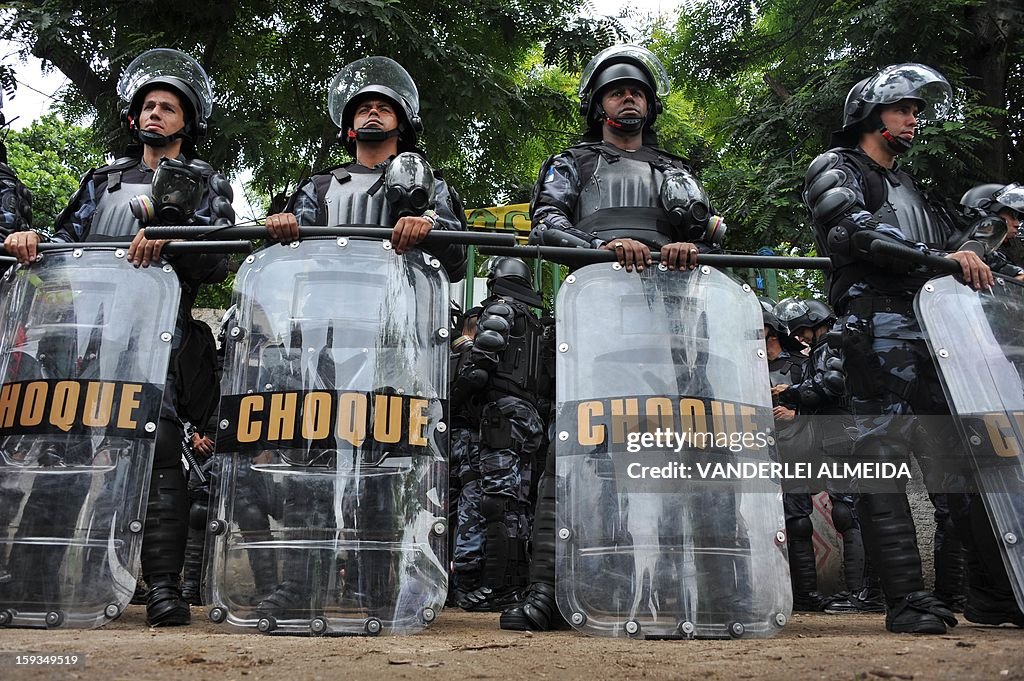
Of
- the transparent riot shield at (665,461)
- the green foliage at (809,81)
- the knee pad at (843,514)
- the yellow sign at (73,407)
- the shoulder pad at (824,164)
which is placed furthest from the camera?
the green foliage at (809,81)

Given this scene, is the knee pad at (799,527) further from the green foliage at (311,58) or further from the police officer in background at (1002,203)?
the green foliage at (311,58)

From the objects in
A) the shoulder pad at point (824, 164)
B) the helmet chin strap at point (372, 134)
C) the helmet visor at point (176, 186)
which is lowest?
the helmet visor at point (176, 186)

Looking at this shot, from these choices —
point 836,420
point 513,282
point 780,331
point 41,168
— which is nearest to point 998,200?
point 836,420

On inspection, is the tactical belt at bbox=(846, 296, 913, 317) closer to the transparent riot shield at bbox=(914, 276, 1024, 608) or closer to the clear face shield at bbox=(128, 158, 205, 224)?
the transparent riot shield at bbox=(914, 276, 1024, 608)

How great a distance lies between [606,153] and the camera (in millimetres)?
4656

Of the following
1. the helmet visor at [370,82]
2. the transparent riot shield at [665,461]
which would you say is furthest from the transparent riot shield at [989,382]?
the helmet visor at [370,82]

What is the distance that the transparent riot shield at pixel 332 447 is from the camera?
11.5ft

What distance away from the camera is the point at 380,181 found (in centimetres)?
455

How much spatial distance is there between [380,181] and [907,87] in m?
2.38

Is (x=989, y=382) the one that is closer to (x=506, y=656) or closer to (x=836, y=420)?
(x=836, y=420)

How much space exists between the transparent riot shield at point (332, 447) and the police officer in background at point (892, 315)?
168 centimetres

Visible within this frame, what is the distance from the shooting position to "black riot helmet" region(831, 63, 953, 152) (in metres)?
4.48

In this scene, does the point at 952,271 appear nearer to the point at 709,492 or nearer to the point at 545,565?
the point at 709,492

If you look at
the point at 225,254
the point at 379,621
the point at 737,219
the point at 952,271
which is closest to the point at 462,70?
the point at 737,219
